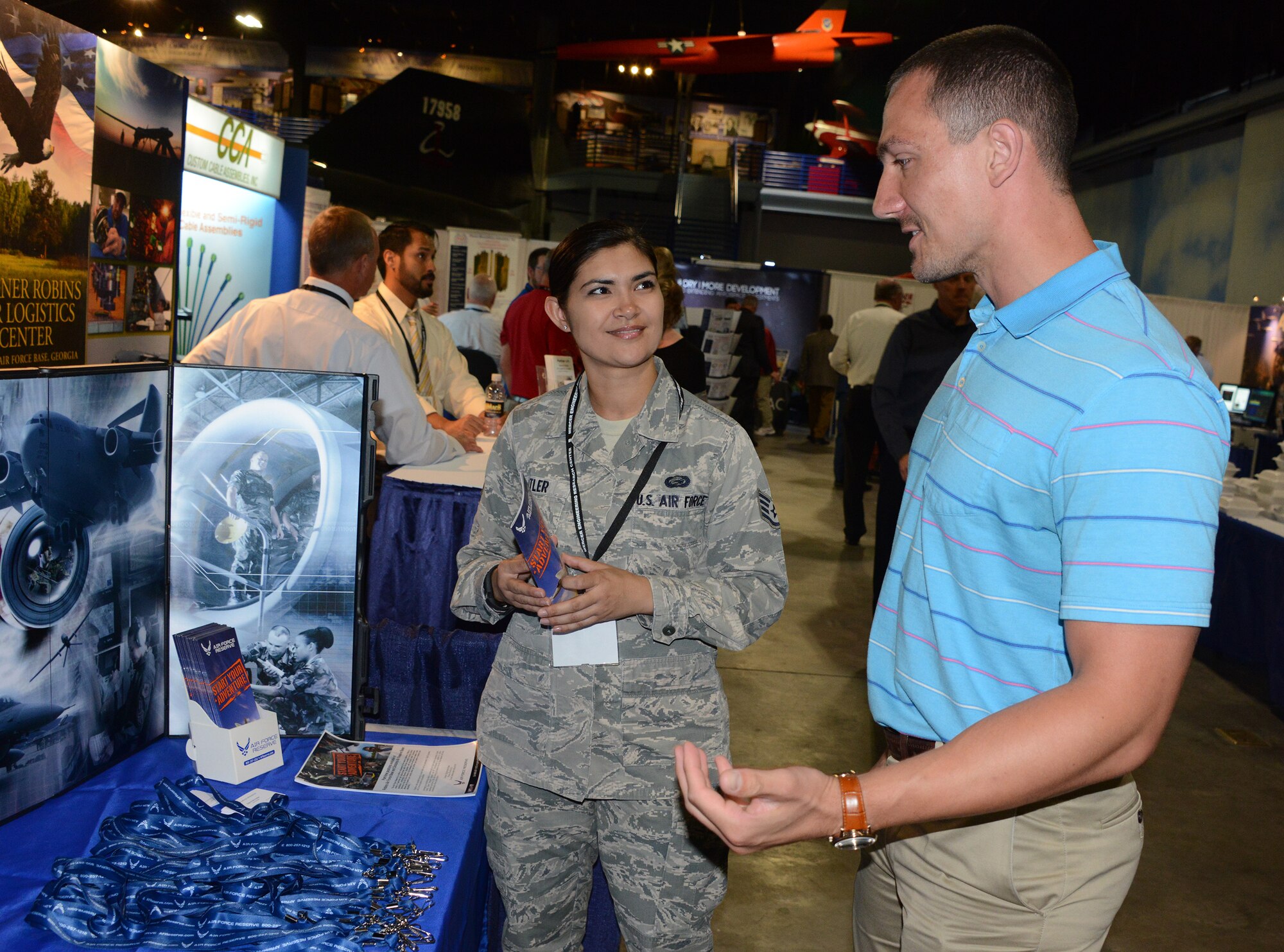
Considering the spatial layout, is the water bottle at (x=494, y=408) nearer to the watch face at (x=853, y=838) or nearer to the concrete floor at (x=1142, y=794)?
the concrete floor at (x=1142, y=794)

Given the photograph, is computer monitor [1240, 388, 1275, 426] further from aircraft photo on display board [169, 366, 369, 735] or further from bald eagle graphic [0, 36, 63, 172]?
bald eagle graphic [0, 36, 63, 172]

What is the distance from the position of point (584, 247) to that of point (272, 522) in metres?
0.74

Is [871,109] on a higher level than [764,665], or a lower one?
higher

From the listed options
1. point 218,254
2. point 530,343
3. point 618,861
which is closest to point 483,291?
point 218,254

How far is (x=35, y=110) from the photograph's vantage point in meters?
2.48

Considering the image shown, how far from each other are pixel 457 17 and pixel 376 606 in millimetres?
22344

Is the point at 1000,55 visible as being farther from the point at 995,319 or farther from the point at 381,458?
the point at 381,458

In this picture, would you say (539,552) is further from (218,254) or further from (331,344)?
(218,254)

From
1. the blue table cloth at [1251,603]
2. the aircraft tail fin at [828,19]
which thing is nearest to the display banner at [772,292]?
the aircraft tail fin at [828,19]

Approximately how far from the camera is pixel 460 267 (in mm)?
11336

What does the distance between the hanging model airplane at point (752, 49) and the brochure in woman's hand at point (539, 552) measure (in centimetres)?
1870

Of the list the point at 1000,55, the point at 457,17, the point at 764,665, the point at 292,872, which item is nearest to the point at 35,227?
the point at 292,872

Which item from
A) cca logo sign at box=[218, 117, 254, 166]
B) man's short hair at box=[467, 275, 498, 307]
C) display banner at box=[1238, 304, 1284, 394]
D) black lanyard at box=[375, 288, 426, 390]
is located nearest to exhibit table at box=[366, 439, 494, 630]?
black lanyard at box=[375, 288, 426, 390]

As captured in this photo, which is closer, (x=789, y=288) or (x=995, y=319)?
(x=995, y=319)
